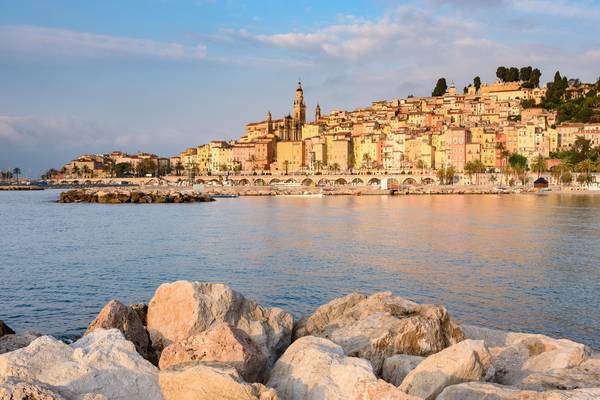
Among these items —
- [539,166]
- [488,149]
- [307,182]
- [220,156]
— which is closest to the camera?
[539,166]

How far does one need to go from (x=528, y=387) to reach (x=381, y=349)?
69.8 inches

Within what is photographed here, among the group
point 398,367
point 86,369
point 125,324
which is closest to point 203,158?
point 125,324

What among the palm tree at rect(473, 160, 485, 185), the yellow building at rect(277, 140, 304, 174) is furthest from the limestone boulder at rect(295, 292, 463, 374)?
the yellow building at rect(277, 140, 304, 174)

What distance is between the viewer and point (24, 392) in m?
4.49

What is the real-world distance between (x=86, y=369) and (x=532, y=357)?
4.65 m

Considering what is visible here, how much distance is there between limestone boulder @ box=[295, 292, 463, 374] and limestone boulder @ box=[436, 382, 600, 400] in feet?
5.19

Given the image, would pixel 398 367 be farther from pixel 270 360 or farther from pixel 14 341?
pixel 14 341

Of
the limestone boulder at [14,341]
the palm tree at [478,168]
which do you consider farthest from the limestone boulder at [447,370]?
the palm tree at [478,168]

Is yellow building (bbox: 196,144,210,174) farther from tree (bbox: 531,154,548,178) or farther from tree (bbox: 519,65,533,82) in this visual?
tree (bbox: 531,154,548,178)

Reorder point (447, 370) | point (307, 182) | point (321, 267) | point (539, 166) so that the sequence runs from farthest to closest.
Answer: point (307, 182), point (539, 166), point (321, 267), point (447, 370)

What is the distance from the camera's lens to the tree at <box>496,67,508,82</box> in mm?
134875

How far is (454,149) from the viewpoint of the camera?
10431 centimetres

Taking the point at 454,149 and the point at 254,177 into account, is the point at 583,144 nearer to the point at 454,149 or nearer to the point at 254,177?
the point at 454,149

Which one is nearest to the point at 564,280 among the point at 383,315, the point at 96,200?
the point at 383,315
